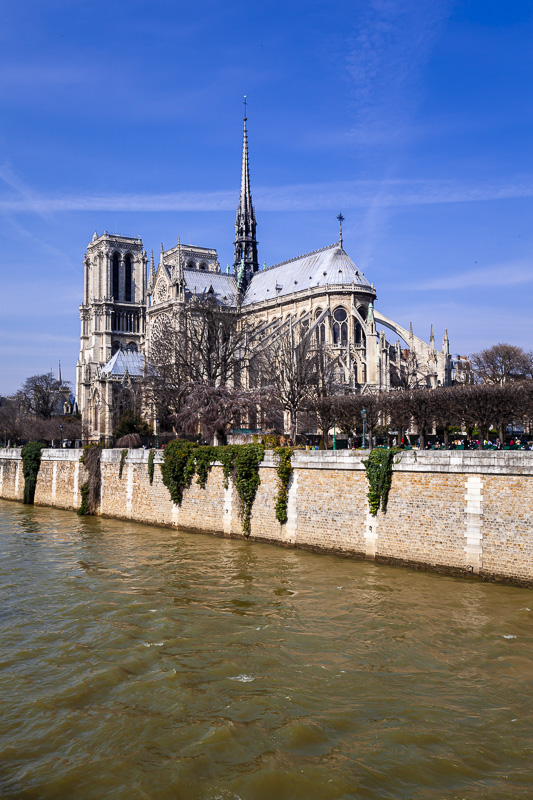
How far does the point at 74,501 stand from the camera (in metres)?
34.7

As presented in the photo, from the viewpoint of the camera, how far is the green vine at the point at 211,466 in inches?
930

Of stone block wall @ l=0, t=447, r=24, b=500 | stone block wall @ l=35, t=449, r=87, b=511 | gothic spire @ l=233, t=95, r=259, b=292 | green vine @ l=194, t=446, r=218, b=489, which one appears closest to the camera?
green vine @ l=194, t=446, r=218, b=489

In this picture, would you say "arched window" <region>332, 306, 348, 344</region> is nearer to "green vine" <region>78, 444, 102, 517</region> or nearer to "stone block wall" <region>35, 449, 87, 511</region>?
"stone block wall" <region>35, 449, 87, 511</region>

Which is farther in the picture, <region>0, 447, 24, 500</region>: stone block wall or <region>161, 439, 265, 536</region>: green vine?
<region>0, 447, 24, 500</region>: stone block wall

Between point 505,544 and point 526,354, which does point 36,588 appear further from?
point 526,354

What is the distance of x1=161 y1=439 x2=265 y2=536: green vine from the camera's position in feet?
77.5

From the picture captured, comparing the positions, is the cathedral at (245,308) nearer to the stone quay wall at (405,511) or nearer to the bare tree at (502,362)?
the bare tree at (502,362)

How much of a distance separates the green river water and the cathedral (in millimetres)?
27929

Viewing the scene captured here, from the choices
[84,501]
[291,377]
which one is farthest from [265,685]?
[291,377]

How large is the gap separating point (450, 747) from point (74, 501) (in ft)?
93.3

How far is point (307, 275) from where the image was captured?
2564 inches

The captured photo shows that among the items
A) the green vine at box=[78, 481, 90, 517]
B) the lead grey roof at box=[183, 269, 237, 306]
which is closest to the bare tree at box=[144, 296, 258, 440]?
the green vine at box=[78, 481, 90, 517]

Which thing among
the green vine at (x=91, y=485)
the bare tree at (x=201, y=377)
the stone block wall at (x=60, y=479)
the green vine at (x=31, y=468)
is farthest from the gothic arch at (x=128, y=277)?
the green vine at (x=91, y=485)

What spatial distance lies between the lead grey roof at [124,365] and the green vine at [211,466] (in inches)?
1647
